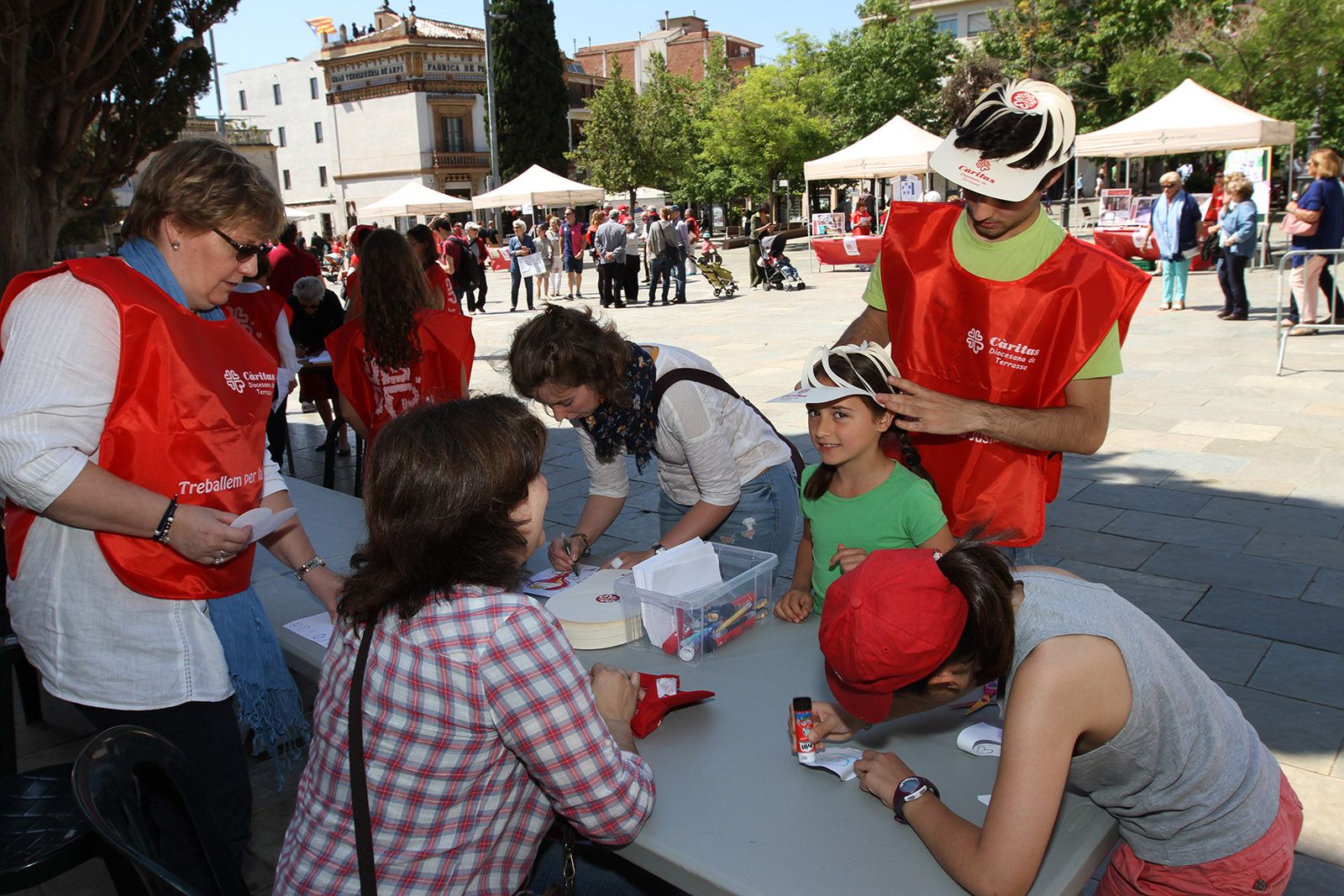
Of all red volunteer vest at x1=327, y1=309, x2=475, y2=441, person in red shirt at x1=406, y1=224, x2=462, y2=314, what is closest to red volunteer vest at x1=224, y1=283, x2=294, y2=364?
person in red shirt at x1=406, y1=224, x2=462, y2=314

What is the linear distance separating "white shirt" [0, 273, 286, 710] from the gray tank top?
153cm

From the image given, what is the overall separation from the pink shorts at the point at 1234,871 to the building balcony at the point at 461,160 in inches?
2098

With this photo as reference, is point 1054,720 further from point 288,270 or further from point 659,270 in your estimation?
point 659,270

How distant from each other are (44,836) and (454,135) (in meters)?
54.2

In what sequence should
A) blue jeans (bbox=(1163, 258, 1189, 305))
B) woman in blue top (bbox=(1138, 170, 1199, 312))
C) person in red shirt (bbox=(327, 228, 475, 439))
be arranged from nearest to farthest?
person in red shirt (bbox=(327, 228, 475, 439)), woman in blue top (bbox=(1138, 170, 1199, 312)), blue jeans (bbox=(1163, 258, 1189, 305))

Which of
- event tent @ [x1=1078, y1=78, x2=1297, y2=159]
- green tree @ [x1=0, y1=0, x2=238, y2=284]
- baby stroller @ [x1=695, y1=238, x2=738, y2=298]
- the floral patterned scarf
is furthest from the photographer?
baby stroller @ [x1=695, y1=238, x2=738, y2=298]

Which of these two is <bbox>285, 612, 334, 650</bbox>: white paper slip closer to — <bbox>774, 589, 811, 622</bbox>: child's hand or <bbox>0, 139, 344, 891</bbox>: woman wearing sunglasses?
<bbox>0, 139, 344, 891</bbox>: woman wearing sunglasses

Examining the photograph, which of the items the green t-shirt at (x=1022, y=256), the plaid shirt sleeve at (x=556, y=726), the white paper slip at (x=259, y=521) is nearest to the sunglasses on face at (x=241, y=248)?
the white paper slip at (x=259, y=521)

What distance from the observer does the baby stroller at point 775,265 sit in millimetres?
17328

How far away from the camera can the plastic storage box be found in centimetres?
219

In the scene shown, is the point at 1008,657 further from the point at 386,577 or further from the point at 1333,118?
the point at 1333,118

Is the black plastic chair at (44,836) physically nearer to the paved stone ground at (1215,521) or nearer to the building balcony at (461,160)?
the paved stone ground at (1215,521)

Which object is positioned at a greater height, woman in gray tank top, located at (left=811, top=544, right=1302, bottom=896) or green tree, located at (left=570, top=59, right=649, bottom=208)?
green tree, located at (left=570, top=59, right=649, bottom=208)

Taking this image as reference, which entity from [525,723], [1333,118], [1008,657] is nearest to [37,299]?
[525,723]
